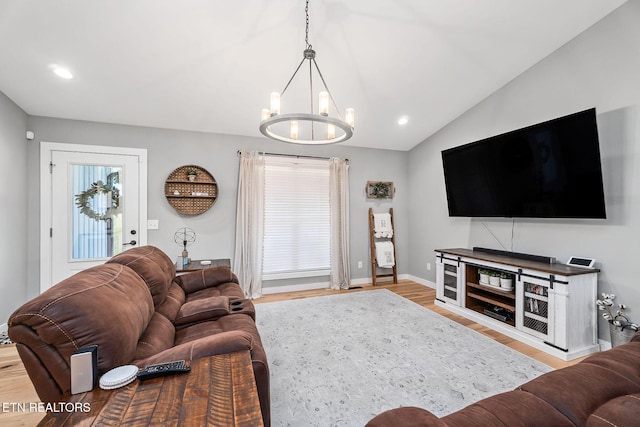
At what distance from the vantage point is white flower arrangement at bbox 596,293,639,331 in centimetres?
251

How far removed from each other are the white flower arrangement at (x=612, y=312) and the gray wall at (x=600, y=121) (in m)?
0.08

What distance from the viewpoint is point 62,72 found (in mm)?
2871

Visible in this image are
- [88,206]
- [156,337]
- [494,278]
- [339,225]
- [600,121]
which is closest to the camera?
[156,337]

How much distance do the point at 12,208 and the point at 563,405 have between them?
15.9 feet

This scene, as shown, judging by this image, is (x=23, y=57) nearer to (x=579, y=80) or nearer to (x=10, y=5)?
(x=10, y=5)

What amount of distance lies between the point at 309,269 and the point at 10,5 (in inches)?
168

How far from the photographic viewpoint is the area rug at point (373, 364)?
1967mm

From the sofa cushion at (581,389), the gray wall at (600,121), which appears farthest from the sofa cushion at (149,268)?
the gray wall at (600,121)

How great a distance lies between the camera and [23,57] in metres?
2.64

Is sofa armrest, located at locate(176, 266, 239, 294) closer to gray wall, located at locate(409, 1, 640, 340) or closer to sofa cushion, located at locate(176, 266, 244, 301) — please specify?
sofa cushion, located at locate(176, 266, 244, 301)

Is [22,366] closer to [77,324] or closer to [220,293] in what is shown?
[220,293]

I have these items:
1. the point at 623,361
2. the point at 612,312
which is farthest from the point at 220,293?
the point at 612,312

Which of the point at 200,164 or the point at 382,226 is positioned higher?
the point at 200,164

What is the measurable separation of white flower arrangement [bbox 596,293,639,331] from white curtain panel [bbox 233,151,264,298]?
396 cm
